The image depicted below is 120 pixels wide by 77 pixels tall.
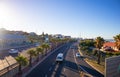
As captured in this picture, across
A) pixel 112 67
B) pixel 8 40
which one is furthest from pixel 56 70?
pixel 8 40

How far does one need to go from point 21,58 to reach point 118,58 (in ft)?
47.8

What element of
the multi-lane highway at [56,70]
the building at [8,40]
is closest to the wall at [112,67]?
the multi-lane highway at [56,70]

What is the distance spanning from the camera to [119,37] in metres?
59.6

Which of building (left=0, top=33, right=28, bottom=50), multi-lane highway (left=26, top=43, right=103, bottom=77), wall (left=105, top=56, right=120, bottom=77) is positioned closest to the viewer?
wall (left=105, top=56, right=120, bottom=77)

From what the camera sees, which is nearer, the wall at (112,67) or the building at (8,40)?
the wall at (112,67)

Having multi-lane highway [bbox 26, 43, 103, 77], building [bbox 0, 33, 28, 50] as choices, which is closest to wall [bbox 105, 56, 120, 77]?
multi-lane highway [bbox 26, 43, 103, 77]

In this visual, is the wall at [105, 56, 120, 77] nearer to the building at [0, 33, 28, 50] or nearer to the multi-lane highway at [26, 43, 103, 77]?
the multi-lane highway at [26, 43, 103, 77]

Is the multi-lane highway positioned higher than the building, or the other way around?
the building

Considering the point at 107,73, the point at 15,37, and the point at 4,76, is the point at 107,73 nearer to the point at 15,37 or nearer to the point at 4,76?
the point at 4,76

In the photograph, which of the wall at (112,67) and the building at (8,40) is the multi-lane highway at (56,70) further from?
the building at (8,40)

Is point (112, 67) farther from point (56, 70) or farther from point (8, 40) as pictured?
point (8, 40)

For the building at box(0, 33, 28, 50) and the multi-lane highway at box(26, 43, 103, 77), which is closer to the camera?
the multi-lane highway at box(26, 43, 103, 77)

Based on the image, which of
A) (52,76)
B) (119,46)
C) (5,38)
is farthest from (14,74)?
(5,38)

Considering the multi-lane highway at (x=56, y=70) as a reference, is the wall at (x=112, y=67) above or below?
above
